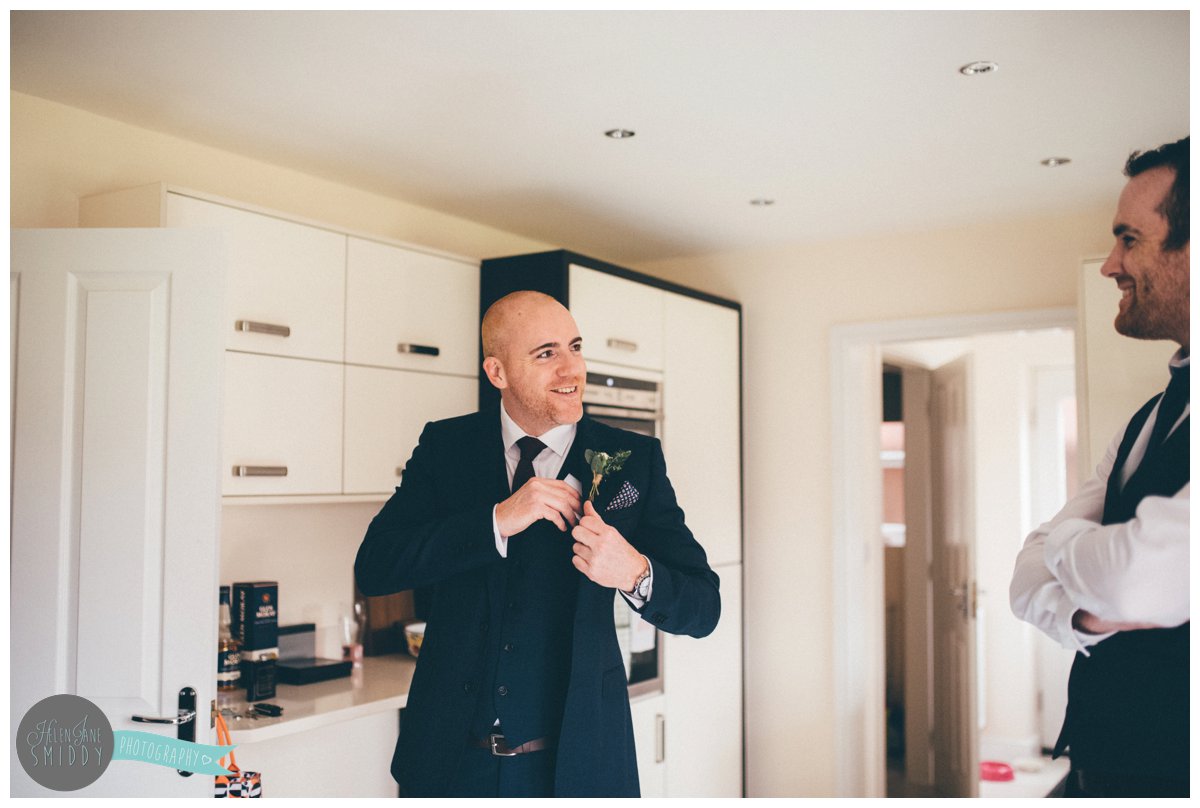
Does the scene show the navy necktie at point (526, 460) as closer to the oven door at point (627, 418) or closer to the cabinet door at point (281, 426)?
the cabinet door at point (281, 426)

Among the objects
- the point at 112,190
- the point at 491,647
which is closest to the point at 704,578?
the point at 491,647

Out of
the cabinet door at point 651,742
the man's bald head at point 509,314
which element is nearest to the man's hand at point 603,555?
the man's bald head at point 509,314

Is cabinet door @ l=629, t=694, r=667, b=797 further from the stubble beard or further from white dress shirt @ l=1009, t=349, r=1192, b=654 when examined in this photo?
the stubble beard

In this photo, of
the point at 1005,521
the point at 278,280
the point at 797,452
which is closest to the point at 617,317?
the point at 797,452

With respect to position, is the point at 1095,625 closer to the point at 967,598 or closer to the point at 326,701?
the point at 326,701

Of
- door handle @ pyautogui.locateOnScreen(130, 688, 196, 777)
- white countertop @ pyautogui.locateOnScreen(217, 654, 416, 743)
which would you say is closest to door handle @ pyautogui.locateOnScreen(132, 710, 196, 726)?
door handle @ pyautogui.locateOnScreen(130, 688, 196, 777)

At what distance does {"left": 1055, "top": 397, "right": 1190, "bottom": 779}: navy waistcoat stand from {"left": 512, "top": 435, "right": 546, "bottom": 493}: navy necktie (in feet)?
3.17

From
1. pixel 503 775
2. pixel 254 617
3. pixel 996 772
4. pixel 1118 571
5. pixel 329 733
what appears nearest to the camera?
pixel 1118 571

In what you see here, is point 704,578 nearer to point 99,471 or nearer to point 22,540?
point 99,471

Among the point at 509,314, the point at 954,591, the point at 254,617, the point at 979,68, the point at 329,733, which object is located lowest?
the point at 329,733

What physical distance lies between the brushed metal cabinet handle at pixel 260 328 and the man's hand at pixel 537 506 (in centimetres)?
113

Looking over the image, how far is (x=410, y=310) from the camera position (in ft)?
9.82

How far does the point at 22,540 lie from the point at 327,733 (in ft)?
3.40

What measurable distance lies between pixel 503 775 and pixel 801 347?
2.50 metres
